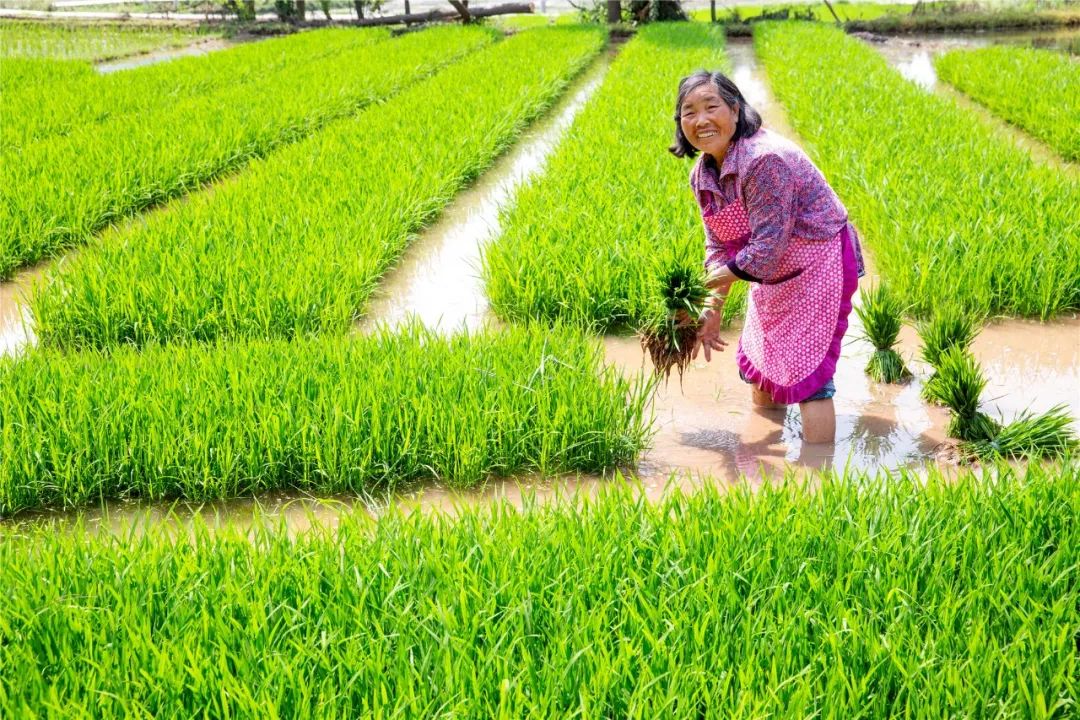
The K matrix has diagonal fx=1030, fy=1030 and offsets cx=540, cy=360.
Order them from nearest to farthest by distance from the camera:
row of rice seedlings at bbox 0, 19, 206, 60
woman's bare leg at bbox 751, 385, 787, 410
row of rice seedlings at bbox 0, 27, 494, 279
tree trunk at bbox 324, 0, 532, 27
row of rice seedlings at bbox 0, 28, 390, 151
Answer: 1. woman's bare leg at bbox 751, 385, 787, 410
2. row of rice seedlings at bbox 0, 27, 494, 279
3. row of rice seedlings at bbox 0, 28, 390, 151
4. row of rice seedlings at bbox 0, 19, 206, 60
5. tree trunk at bbox 324, 0, 532, 27

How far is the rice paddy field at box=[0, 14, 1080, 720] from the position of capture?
175 cm

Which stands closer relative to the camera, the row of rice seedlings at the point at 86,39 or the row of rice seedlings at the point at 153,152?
the row of rice seedlings at the point at 153,152

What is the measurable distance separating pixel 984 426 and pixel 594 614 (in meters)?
1.61

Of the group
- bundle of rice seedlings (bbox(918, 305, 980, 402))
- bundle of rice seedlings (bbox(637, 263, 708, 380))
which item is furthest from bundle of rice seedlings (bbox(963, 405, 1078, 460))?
bundle of rice seedlings (bbox(637, 263, 708, 380))

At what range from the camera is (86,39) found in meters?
16.6

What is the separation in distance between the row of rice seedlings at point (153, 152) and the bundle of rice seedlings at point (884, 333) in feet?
12.5

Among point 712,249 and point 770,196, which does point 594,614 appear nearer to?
point 770,196

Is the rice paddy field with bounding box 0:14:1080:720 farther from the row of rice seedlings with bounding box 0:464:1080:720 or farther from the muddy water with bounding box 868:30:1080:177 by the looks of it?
the muddy water with bounding box 868:30:1080:177

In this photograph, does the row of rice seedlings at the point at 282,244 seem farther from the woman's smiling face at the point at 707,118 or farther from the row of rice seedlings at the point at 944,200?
the row of rice seedlings at the point at 944,200

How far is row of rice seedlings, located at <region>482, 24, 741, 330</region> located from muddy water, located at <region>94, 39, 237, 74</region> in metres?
8.83

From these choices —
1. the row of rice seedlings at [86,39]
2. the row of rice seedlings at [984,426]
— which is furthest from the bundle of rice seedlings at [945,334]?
the row of rice seedlings at [86,39]

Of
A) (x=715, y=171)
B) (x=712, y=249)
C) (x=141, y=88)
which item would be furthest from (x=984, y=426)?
(x=141, y=88)

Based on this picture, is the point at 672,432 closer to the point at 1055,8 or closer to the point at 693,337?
the point at 693,337

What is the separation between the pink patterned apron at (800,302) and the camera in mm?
2904
